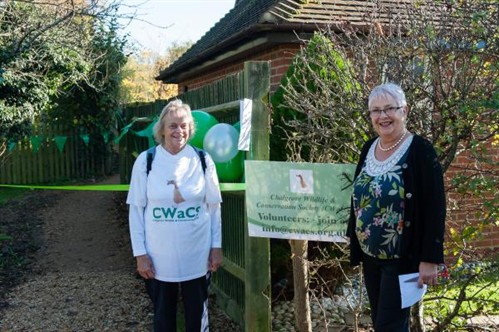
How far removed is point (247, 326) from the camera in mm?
4066

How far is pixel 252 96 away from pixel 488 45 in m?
1.61

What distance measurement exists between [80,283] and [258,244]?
315 cm

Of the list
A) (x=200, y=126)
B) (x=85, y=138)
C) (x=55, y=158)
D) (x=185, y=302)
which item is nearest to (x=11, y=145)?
(x=55, y=158)

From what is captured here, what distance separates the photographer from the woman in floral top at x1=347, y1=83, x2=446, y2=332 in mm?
2693

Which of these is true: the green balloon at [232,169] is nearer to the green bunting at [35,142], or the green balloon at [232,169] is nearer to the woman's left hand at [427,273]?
the woman's left hand at [427,273]

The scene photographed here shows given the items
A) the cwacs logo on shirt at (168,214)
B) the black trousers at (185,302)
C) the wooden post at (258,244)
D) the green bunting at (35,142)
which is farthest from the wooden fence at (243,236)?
the green bunting at (35,142)

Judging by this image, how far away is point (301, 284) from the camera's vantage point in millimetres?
3914

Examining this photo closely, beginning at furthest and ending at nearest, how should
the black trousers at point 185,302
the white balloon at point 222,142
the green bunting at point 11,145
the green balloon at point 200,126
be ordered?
the green bunting at point 11,145, the green balloon at point 200,126, the white balloon at point 222,142, the black trousers at point 185,302

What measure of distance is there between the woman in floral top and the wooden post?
3.83 feet

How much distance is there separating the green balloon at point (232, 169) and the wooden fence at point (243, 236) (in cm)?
13

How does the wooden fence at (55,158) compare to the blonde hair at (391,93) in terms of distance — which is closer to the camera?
the blonde hair at (391,93)

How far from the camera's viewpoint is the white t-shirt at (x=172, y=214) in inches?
133

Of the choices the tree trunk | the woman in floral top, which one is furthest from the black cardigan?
the tree trunk

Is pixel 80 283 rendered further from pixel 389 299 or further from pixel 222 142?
pixel 389 299
